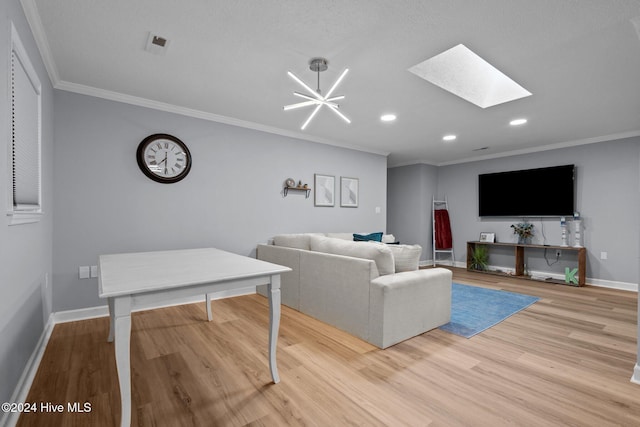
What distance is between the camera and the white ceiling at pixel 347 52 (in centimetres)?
182

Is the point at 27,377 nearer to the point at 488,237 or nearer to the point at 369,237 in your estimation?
the point at 369,237

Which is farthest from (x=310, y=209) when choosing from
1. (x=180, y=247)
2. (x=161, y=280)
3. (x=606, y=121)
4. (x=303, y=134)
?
(x=606, y=121)

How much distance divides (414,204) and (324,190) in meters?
2.70

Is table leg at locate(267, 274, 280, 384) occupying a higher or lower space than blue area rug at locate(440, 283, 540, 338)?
higher

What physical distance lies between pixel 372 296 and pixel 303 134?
295 cm

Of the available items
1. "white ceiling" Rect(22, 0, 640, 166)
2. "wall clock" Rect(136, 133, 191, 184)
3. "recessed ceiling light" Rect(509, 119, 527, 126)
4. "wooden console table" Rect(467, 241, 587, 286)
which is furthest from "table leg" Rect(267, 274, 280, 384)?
"wooden console table" Rect(467, 241, 587, 286)

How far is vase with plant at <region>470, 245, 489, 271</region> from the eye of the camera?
593 cm

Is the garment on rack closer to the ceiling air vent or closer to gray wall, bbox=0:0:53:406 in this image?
the ceiling air vent

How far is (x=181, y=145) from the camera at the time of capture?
352 centimetres

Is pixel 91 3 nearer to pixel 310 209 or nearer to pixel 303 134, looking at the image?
pixel 303 134

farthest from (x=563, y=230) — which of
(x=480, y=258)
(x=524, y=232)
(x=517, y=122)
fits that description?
(x=517, y=122)

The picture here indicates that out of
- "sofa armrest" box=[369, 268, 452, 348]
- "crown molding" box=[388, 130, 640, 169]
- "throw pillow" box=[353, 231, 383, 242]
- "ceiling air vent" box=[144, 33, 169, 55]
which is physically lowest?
"sofa armrest" box=[369, 268, 452, 348]

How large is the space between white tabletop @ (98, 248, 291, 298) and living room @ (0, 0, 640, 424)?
1.53ft

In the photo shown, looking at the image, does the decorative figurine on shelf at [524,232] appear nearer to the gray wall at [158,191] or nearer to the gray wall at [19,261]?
the gray wall at [158,191]
